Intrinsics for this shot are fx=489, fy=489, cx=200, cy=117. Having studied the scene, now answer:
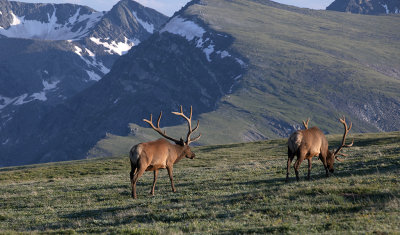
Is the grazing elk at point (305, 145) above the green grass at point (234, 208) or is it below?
above

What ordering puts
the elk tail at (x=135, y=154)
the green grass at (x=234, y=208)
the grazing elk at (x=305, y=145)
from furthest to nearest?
the elk tail at (x=135, y=154) → the grazing elk at (x=305, y=145) → the green grass at (x=234, y=208)

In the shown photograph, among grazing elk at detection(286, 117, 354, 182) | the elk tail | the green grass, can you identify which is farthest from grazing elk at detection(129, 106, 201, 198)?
grazing elk at detection(286, 117, 354, 182)

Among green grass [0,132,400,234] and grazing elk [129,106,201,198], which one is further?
grazing elk [129,106,201,198]

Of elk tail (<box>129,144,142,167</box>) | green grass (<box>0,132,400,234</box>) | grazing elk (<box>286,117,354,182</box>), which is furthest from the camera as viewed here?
elk tail (<box>129,144,142,167</box>)

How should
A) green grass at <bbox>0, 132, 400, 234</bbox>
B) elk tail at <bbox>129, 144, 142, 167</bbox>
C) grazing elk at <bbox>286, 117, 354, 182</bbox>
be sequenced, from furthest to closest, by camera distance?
elk tail at <bbox>129, 144, 142, 167</bbox> < grazing elk at <bbox>286, 117, 354, 182</bbox> < green grass at <bbox>0, 132, 400, 234</bbox>

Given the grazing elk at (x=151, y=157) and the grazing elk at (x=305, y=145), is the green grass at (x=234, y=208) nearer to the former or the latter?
the grazing elk at (x=305, y=145)

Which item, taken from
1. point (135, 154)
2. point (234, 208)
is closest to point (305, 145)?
point (234, 208)

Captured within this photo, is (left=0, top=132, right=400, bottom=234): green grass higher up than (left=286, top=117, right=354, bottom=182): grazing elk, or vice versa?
(left=286, top=117, right=354, bottom=182): grazing elk

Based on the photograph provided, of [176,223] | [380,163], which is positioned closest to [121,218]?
[176,223]

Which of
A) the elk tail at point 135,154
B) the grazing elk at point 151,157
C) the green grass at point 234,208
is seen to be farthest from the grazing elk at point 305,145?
the elk tail at point 135,154

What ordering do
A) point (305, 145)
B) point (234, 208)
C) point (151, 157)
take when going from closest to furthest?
point (234, 208)
point (305, 145)
point (151, 157)

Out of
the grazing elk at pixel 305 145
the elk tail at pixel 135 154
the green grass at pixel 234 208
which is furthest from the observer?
the elk tail at pixel 135 154

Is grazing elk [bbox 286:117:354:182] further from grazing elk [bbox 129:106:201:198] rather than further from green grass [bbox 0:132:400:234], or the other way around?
grazing elk [bbox 129:106:201:198]

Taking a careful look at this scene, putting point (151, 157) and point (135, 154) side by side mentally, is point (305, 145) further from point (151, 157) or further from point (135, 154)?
point (135, 154)
